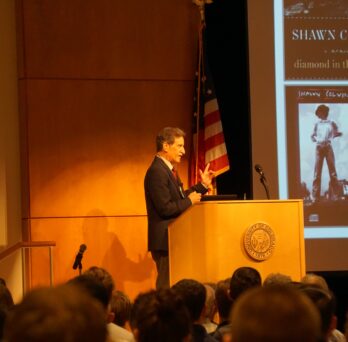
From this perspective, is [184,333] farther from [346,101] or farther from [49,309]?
[346,101]

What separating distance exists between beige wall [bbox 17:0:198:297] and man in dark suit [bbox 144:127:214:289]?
1.31 meters

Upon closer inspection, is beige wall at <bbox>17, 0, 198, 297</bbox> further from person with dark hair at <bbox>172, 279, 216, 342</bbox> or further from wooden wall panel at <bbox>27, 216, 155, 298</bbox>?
person with dark hair at <bbox>172, 279, 216, 342</bbox>

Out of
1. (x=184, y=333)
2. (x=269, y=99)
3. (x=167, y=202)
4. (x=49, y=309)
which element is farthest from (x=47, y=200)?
(x=49, y=309)

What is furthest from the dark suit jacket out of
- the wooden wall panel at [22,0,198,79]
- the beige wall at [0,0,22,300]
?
the wooden wall panel at [22,0,198,79]

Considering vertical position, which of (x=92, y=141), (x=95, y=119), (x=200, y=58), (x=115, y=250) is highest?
(x=200, y=58)

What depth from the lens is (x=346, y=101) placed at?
20.8 ft

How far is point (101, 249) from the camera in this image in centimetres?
632

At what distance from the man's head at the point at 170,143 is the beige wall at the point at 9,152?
148 cm

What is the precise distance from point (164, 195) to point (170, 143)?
0.40m

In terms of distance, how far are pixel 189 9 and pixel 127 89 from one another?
3.13 ft

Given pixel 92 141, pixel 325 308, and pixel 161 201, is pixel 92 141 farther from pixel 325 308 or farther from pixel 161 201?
pixel 325 308

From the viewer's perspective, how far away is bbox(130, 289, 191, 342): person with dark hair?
1831 mm

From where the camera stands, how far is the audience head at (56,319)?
1.16 metres

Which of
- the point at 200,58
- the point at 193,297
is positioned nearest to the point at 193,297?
the point at 193,297
